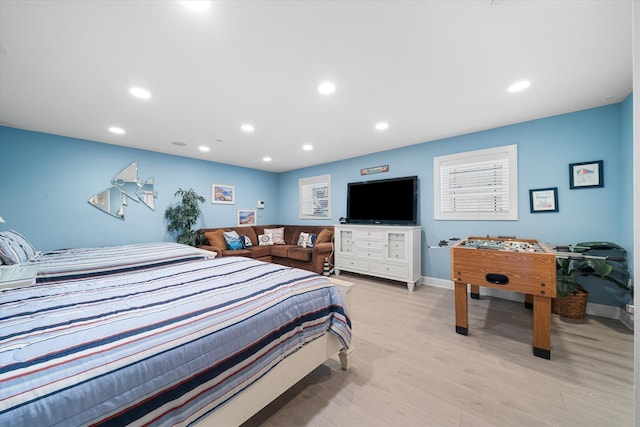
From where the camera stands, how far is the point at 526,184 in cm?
307

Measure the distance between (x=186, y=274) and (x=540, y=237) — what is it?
4.17 metres

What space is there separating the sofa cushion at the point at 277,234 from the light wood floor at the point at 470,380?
337 centimetres

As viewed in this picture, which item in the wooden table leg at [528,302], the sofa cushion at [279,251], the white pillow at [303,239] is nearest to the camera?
the wooden table leg at [528,302]

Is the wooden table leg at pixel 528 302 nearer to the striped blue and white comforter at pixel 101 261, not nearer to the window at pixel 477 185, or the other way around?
the window at pixel 477 185

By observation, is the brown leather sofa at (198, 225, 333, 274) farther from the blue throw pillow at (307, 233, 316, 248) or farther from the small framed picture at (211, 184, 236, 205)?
the small framed picture at (211, 184, 236, 205)

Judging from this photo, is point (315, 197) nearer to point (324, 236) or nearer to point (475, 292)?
point (324, 236)

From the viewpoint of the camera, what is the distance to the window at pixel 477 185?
3.19 meters

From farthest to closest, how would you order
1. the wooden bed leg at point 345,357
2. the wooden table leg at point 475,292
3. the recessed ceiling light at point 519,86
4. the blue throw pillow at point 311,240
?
the blue throw pillow at point 311,240
the wooden table leg at point 475,292
the recessed ceiling light at point 519,86
the wooden bed leg at point 345,357

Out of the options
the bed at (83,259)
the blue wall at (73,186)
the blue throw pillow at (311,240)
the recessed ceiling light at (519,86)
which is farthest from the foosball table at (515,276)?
the blue wall at (73,186)

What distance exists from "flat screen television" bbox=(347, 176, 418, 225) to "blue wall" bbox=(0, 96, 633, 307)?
17 cm

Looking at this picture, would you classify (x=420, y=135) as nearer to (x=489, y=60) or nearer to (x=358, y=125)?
(x=358, y=125)

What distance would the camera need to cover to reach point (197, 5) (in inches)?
52.1

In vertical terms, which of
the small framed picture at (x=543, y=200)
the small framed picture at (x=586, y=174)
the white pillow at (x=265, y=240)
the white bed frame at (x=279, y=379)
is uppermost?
the small framed picture at (x=586, y=174)

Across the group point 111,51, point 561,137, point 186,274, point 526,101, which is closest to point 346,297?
point 186,274
